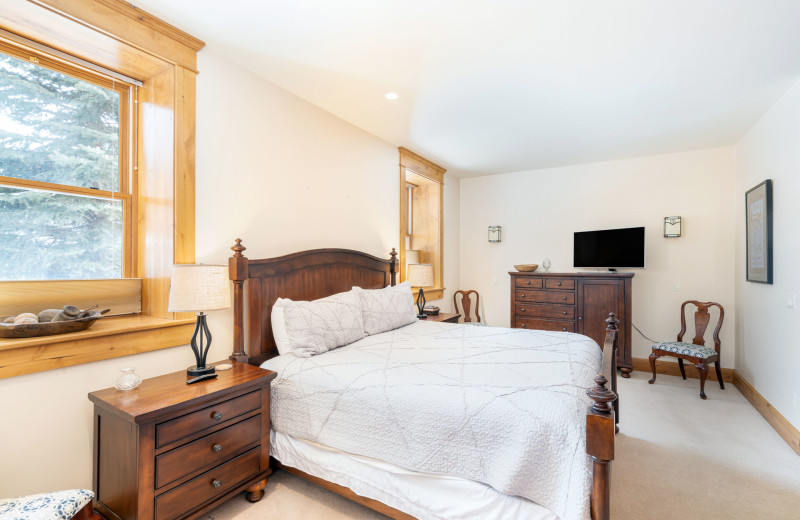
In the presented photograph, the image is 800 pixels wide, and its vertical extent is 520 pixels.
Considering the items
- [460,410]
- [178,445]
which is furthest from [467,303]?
[178,445]

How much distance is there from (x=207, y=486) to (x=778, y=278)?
4207 mm

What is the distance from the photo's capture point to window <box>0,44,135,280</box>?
6.17 feet

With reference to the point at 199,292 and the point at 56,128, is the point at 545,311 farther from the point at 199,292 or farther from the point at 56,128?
the point at 56,128

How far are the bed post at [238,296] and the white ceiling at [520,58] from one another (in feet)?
4.20

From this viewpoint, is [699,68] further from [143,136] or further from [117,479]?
[117,479]

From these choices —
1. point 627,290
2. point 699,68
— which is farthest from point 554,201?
point 699,68

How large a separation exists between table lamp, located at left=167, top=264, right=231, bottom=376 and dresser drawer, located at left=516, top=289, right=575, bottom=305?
379 centimetres

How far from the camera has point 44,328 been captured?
173cm

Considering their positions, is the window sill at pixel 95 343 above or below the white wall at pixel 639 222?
below

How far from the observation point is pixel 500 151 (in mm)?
4488

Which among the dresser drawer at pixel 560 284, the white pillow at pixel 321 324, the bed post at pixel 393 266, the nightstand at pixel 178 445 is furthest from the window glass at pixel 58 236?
the dresser drawer at pixel 560 284

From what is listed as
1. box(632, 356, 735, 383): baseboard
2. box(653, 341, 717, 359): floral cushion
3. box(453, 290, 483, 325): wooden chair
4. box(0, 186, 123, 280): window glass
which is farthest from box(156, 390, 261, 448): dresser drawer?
box(632, 356, 735, 383): baseboard

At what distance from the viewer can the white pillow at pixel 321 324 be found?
2.39 m

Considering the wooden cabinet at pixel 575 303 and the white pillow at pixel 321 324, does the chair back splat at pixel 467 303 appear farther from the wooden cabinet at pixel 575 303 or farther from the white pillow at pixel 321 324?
the white pillow at pixel 321 324
